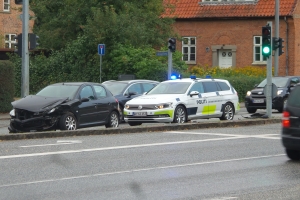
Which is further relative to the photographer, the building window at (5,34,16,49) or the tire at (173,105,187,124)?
the building window at (5,34,16,49)

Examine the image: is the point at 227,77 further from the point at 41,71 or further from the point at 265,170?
the point at 265,170

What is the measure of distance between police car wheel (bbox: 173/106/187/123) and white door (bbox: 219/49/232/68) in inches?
1150

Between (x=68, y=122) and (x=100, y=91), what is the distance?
2.31 metres

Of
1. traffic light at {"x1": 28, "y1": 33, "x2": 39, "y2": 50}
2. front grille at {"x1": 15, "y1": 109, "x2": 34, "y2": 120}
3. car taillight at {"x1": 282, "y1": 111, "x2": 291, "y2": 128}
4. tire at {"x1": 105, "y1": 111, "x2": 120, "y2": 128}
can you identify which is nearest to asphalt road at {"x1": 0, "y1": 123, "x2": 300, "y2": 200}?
car taillight at {"x1": 282, "y1": 111, "x2": 291, "y2": 128}

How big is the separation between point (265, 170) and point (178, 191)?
9.40 ft

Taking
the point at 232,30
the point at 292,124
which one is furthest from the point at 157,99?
the point at 232,30

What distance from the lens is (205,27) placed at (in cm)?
5397

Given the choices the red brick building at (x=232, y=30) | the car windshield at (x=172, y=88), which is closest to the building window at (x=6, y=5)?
the red brick building at (x=232, y=30)

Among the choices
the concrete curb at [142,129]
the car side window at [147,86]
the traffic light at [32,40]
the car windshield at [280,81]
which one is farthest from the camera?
the car windshield at [280,81]

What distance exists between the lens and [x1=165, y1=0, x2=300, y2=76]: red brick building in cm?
5084

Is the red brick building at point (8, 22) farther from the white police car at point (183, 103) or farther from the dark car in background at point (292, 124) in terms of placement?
the dark car in background at point (292, 124)

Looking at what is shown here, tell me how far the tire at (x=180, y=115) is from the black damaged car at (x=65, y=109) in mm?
1765

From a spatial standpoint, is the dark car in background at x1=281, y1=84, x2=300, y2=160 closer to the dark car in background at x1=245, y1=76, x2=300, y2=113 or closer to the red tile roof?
the dark car in background at x1=245, y1=76, x2=300, y2=113

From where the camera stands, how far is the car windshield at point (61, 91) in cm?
2236
